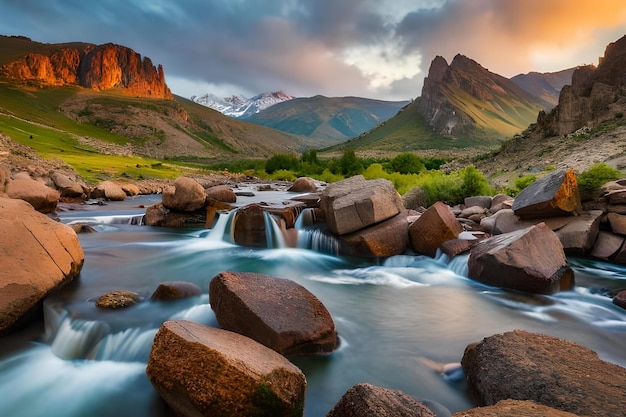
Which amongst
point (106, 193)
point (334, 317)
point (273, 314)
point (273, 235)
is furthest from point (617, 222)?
point (106, 193)

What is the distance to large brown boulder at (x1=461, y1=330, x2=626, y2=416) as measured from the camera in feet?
13.6

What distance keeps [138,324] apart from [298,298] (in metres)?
3.43

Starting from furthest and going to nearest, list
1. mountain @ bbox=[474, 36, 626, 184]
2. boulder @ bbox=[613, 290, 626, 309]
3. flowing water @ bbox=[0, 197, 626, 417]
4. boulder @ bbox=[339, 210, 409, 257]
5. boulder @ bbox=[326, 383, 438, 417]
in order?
1. mountain @ bbox=[474, 36, 626, 184]
2. boulder @ bbox=[339, 210, 409, 257]
3. boulder @ bbox=[613, 290, 626, 309]
4. flowing water @ bbox=[0, 197, 626, 417]
5. boulder @ bbox=[326, 383, 438, 417]

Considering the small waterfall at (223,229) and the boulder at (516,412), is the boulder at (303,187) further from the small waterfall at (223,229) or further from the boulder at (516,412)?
the boulder at (516,412)

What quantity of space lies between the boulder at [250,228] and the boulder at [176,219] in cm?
287

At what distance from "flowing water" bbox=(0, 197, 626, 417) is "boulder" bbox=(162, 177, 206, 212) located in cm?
394

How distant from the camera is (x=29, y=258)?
7836 millimetres

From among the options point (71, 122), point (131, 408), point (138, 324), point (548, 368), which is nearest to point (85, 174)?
point (138, 324)

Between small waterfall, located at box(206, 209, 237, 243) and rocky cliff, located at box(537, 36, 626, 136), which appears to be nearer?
small waterfall, located at box(206, 209, 237, 243)

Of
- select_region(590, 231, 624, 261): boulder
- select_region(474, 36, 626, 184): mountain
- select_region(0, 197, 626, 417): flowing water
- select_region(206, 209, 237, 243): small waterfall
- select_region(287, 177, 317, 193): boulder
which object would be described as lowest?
select_region(0, 197, 626, 417): flowing water

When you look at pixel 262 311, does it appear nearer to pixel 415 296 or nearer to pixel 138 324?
pixel 138 324

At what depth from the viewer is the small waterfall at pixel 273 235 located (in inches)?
632

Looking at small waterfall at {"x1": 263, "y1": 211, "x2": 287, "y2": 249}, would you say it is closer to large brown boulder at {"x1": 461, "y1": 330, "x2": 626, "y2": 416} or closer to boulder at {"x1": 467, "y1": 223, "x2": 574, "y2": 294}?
boulder at {"x1": 467, "y1": 223, "x2": 574, "y2": 294}

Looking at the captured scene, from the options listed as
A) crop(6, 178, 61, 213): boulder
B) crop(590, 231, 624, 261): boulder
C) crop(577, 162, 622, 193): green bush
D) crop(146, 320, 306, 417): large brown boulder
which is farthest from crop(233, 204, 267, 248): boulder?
crop(577, 162, 622, 193): green bush
